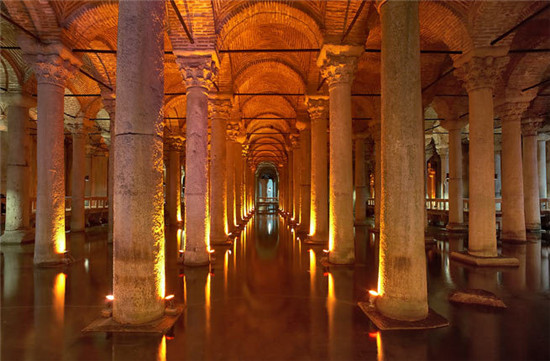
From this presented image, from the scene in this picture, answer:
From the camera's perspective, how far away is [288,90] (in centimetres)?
1722

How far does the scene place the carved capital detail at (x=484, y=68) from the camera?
347 inches

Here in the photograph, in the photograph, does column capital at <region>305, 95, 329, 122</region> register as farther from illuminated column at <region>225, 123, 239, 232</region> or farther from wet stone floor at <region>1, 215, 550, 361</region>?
wet stone floor at <region>1, 215, 550, 361</region>

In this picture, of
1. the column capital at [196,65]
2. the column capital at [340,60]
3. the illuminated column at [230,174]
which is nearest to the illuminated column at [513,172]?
the column capital at [340,60]

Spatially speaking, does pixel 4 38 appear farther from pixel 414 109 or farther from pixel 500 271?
pixel 500 271

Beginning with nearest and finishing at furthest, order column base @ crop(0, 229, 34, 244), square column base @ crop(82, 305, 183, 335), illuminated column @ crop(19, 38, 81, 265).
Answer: square column base @ crop(82, 305, 183, 335), illuminated column @ crop(19, 38, 81, 265), column base @ crop(0, 229, 34, 244)

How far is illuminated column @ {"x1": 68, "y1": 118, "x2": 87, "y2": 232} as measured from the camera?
1531cm

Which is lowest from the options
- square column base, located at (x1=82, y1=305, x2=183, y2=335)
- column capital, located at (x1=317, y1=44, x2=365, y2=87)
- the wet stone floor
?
the wet stone floor

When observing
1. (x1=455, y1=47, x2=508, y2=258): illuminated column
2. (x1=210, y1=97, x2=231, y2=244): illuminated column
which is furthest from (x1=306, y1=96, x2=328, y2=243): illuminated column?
(x1=455, y1=47, x2=508, y2=258): illuminated column

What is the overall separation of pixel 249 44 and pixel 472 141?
824cm

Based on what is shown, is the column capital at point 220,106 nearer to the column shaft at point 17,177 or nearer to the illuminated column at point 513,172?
the column shaft at point 17,177

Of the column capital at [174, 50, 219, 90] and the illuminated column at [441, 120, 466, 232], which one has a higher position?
the column capital at [174, 50, 219, 90]

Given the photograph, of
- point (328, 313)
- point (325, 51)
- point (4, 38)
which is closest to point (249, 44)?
point (325, 51)

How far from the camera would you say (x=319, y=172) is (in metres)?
11.7

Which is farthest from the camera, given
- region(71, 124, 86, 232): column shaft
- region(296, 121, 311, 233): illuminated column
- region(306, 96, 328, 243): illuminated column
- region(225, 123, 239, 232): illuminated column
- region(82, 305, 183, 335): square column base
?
region(296, 121, 311, 233): illuminated column
